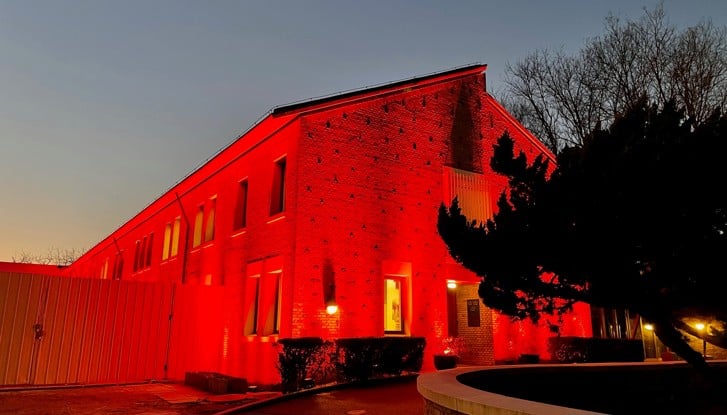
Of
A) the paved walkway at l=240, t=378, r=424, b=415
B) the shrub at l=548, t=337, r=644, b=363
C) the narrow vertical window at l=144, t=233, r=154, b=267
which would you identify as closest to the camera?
the paved walkway at l=240, t=378, r=424, b=415

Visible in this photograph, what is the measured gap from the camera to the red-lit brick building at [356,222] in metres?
13.2

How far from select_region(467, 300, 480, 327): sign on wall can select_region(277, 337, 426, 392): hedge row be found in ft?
12.9

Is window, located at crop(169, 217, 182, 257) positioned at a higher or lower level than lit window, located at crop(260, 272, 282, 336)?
higher

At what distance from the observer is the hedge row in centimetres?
1102

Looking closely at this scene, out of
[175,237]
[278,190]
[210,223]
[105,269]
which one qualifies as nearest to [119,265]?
[105,269]

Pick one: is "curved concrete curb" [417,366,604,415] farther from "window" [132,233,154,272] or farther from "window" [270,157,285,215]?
"window" [132,233,154,272]

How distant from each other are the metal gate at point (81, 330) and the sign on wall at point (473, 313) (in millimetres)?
8915

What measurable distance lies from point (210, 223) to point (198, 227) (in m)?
1.31

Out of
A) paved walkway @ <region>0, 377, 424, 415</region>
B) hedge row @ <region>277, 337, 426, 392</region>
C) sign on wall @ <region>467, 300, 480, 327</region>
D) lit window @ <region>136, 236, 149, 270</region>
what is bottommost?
paved walkway @ <region>0, 377, 424, 415</region>

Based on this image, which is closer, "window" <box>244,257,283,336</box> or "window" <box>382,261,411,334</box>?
"window" <box>244,257,283,336</box>

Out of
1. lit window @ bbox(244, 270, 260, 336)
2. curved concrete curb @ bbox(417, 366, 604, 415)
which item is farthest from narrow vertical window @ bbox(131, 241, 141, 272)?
curved concrete curb @ bbox(417, 366, 604, 415)

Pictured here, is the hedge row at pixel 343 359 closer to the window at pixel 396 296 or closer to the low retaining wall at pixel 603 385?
the window at pixel 396 296

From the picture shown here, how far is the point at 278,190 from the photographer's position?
14773 mm

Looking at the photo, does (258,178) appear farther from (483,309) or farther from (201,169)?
(483,309)
